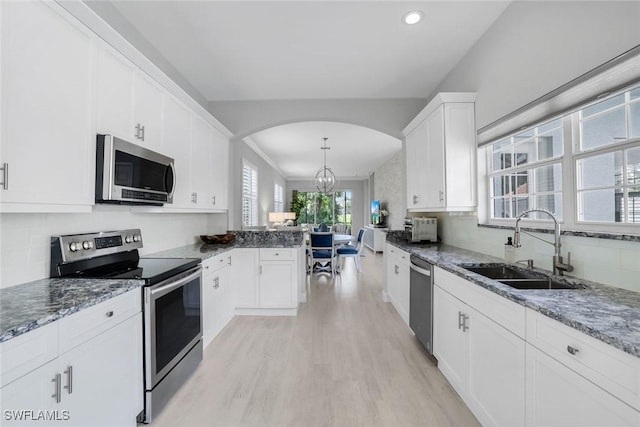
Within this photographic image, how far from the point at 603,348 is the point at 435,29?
2.39 m

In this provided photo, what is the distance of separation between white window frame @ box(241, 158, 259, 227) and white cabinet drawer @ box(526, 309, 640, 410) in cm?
504

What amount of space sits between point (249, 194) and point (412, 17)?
15.7 feet

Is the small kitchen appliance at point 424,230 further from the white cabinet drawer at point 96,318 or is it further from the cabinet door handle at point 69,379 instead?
the cabinet door handle at point 69,379

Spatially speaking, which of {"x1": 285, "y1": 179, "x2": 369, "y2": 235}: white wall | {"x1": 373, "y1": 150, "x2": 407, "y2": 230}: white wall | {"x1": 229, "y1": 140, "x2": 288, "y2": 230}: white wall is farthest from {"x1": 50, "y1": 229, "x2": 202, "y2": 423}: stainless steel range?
{"x1": 285, "y1": 179, "x2": 369, "y2": 235}: white wall

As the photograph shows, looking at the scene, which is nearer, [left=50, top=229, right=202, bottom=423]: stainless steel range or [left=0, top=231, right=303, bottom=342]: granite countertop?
[left=0, top=231, right=303, bottom=342]: granite countertop

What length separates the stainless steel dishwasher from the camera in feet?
7.43

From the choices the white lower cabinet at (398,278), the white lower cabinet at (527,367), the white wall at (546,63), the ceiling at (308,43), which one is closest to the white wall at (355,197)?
the white lower cabinet at (398,278)

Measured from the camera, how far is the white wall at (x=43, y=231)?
4.57 ft

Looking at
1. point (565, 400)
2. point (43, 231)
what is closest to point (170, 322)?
point (43, 231)

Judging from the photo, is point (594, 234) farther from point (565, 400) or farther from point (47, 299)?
point (47, 299)

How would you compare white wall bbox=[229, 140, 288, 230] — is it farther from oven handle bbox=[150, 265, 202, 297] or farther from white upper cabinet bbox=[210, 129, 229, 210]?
oven handle bbox=[150, 265, 202, 297]

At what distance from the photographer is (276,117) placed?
3619 millimetres

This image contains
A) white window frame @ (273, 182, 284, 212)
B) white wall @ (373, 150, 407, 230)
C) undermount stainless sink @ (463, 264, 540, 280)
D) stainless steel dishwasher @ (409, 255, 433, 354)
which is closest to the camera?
undermount stainless sink @ (463, 264, 540, 280)

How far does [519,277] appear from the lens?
6.02 ft
